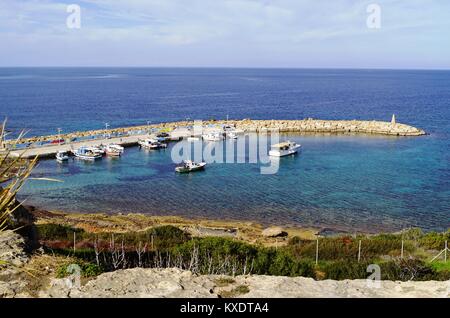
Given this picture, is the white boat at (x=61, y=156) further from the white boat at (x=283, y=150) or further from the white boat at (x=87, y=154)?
the white boat at (x=283, y=150)

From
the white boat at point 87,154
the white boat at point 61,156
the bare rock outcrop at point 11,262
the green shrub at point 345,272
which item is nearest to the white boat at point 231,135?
the white boat at point 87,154

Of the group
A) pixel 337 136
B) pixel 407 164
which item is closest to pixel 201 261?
pixel 407 164

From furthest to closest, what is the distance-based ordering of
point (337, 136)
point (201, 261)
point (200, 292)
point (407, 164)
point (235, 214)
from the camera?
point (337, 136) < point (407, 164) < point (235, 214) < point (201, 261) < point (200, 292)

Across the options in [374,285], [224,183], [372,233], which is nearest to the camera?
[374,285]

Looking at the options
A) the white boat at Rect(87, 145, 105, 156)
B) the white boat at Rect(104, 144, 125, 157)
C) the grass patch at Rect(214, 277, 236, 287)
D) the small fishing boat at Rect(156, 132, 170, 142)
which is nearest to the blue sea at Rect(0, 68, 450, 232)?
the white boat at Rect(104, 144, 125, 157)

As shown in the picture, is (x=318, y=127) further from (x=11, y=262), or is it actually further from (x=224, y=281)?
(x=11, y=262)

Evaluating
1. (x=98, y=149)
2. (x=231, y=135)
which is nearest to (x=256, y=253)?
(x=98, y=149)
